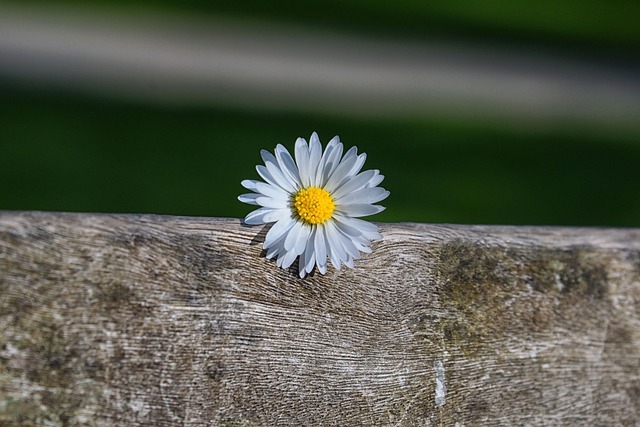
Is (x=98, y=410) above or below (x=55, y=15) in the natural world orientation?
below

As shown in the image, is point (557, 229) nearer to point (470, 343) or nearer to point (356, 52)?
point (470, 343)

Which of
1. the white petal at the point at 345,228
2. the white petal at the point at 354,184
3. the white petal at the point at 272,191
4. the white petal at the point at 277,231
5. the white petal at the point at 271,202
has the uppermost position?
the white petal at the point at 354,184

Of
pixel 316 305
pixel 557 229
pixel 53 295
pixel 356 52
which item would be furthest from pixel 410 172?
pixel 53 295

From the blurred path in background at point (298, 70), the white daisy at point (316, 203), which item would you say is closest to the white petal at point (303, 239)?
the white daisy at point (316, 203)

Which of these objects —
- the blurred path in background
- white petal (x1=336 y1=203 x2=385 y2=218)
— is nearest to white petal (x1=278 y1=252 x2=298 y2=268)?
white petal (x1=336 y1=203 x2=385 y2=218)

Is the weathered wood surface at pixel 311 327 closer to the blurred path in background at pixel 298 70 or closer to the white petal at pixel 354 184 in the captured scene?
the white petal at pixel 354 184
